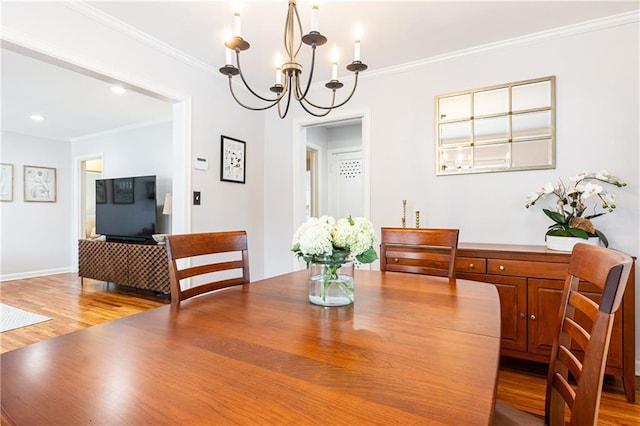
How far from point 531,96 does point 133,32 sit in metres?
3.00

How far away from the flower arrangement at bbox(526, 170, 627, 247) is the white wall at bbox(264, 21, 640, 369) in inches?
3.9

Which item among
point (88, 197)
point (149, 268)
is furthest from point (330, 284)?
point (88, 197)

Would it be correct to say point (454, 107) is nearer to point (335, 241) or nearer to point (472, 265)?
point (472, 265)

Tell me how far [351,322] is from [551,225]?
213 centimetres

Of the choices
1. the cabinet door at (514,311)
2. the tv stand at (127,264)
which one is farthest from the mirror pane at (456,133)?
the tv stand at (127,264)

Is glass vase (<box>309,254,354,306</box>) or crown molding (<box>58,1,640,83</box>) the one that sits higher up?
crown molding (<box>58,1,640,83</box>)

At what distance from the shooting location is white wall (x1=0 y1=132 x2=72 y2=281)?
5301 millimetres

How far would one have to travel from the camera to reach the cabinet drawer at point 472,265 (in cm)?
222

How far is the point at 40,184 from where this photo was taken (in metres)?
5.68

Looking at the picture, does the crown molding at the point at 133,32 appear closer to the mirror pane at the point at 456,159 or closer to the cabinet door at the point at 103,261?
the mirror pane at the point at 456,159

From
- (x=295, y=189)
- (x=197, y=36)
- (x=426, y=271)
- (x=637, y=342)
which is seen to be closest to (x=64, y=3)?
(x=197, y=36)

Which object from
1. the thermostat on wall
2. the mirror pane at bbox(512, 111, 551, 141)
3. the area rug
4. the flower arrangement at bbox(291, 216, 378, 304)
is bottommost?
the area rug

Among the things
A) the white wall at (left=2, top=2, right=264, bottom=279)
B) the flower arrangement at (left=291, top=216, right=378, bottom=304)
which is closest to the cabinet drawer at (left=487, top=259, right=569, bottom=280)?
the flower arrangement at (left=291, top=216, right=378, bottom=304)

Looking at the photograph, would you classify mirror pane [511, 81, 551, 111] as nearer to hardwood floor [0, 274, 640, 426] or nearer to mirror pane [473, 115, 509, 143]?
mirror pane [473, 115, 509, 143]
